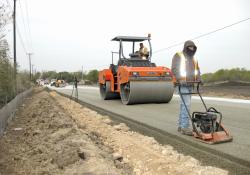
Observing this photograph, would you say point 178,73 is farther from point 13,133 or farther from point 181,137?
point 13,133

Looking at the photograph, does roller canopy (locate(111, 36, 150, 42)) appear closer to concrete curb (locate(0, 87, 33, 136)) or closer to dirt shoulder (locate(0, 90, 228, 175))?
concrete curb (locate(0, 87, 33, 136))

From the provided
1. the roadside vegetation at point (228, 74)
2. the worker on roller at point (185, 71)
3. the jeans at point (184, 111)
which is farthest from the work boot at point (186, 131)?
the roadside vegetation at point (228, 74)

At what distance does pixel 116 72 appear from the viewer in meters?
16.4

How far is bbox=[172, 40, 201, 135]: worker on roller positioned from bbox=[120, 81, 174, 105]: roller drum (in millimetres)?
6054

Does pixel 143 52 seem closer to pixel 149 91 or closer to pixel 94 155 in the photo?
pixel 149 91

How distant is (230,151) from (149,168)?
137cm

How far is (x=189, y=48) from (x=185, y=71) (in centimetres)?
47

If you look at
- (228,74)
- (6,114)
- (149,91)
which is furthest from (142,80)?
(228,74)

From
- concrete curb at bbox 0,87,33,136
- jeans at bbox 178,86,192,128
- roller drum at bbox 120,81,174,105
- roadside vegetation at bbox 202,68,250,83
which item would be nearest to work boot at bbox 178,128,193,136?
jeans at bbox 178,86,192,128

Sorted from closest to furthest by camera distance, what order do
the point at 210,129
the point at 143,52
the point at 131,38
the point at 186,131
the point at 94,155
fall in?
the point at 94,155 → the point at 210,129 → the point at 186,131 → the point at 143,52 → the point at 131,38

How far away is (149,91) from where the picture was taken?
13812 mm

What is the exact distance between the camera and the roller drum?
13.7m

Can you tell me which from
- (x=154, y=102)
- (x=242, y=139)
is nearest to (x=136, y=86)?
(x=154, y=102)

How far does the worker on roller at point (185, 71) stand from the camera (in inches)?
297
